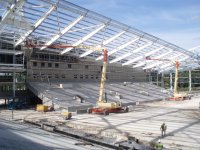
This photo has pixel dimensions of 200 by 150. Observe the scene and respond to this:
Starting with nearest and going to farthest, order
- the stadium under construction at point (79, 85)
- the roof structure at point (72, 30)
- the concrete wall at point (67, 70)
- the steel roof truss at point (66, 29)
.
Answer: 1. the stadium under construction at point (79, 85)
2. the roof structure at point (72, 30)
3. the steel roof truss at point (66, 29)
4. the concrete wall at point (67, 70)

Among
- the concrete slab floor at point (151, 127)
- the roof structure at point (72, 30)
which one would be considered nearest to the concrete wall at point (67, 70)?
the roof structure at point (72, 30)

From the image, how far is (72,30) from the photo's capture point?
40562mm

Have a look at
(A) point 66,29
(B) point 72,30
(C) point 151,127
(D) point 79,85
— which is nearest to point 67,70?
(D) point 79,85

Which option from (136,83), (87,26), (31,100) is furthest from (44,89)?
(136,83)

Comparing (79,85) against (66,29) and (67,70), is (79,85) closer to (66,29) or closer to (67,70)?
(67,70)

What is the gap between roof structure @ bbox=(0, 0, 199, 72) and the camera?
109 ft

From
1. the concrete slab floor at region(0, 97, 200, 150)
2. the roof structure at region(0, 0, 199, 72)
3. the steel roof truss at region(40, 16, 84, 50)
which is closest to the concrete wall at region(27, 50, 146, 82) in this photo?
the roof structure at region(0, 0, 199, 72)

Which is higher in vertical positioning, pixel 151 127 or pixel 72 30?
pixel 72 30

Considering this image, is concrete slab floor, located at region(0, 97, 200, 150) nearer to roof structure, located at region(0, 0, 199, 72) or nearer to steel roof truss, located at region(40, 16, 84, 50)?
steel roof truss, located at region(40, 16, 84, 50)

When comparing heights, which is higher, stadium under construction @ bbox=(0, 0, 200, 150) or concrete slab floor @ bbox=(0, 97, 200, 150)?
stadium under construction @ bbox=(0, 0, 200, 150)

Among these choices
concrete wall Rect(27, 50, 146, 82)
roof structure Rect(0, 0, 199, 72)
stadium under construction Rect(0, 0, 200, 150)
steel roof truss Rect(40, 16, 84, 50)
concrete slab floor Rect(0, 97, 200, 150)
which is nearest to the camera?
concrete slab floor Rect(0, 97, 200, 150)

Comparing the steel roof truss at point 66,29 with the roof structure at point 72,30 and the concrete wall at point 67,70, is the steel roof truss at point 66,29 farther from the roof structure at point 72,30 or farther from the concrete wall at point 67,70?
the concrete wall at point 67,70

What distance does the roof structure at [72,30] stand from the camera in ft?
109

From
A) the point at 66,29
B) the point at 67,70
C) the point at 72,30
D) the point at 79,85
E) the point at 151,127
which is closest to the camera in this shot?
the point at 151,127
